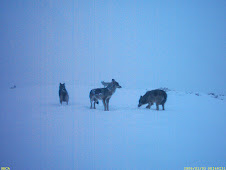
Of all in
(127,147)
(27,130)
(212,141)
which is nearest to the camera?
(127,147)

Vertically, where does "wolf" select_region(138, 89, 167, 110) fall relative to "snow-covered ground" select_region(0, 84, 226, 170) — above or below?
above

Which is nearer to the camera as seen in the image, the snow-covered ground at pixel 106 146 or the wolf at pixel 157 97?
the snow-covered ground at pixel 106 146

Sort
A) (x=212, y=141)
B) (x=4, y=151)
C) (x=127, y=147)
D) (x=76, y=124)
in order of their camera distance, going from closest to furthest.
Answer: (x=4, y=151)
(x=127, y=147)
(x=212, y=141)
(x=76, y=124)

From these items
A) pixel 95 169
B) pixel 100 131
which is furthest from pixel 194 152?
pixel 100 131

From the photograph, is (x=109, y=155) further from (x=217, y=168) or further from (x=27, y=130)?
(x=27, y=130)

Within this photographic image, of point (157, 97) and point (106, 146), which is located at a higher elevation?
point (157, 97)

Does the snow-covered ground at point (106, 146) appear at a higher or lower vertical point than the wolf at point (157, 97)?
lower

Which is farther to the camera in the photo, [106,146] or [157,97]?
[157,97]

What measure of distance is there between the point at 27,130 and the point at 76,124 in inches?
59.2

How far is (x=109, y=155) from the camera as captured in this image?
3.21 m

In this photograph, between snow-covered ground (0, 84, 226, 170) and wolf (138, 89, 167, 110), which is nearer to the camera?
snow-covered ground (0, 84, 226, 170)

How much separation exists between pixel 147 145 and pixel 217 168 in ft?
4.75

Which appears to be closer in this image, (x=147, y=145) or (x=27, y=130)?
(x=147, y=145)

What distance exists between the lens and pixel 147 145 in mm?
3684
